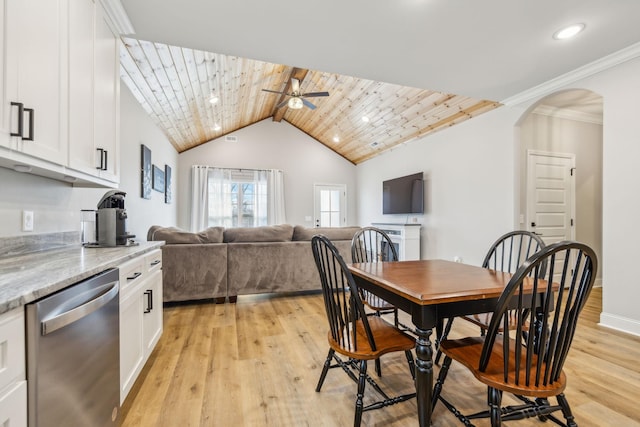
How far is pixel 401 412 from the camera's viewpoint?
1.63m

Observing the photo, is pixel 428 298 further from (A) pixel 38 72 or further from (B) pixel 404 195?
(B) pixel 404 195

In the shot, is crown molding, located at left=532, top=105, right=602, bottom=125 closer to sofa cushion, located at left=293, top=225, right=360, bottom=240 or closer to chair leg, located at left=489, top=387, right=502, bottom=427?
sofa cushion, located at left=293, top=225, right=360, bottom=240

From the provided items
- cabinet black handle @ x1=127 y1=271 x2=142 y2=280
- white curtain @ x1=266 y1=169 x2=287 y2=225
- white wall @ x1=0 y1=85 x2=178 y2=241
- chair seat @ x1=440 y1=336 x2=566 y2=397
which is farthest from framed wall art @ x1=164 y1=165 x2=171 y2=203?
chair seat @ x1=440 y1=336 x2=566 y2=397

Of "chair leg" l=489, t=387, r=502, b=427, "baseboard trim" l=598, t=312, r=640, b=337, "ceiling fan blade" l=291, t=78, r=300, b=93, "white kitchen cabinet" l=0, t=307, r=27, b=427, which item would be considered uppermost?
"ceiling fan blade" l=291, t=78, r=300, b=93

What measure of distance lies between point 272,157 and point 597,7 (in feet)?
21.5

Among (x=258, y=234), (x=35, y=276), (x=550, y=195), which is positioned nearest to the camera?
(x=35, y=276)

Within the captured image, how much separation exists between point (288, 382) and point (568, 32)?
3478 millimetres

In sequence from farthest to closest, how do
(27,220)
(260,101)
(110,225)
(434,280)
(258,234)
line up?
(260,101), (258,234), (110,225), (27,220), (434,280)

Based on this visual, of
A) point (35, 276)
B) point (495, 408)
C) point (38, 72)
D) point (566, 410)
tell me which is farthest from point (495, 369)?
point (38, 72)

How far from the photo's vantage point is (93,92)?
1.86 m

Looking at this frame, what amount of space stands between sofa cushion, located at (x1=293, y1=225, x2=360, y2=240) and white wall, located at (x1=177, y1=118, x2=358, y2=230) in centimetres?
393

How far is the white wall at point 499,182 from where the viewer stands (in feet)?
9.08

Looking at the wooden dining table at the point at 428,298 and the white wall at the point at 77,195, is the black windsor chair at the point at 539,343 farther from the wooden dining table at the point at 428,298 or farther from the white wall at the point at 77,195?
the white wall at the point at 77,195

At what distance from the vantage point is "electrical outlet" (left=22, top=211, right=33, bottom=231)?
5.47 ft
